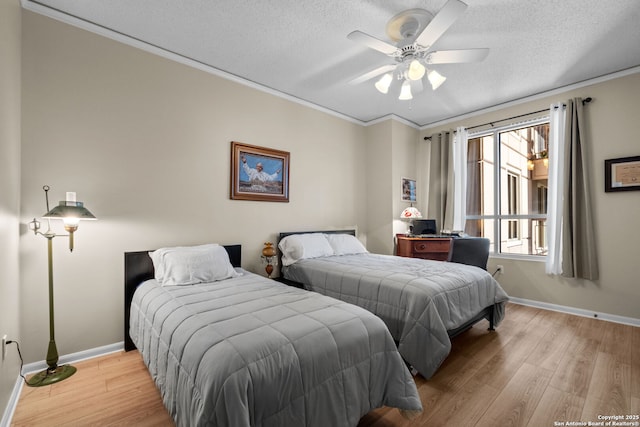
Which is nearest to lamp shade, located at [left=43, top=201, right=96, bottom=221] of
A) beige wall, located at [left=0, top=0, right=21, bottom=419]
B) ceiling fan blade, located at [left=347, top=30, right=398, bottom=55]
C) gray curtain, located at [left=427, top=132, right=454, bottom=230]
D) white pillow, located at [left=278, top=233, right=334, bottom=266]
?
beige wall, located at [left=0, top=0, right=21, bottom=419]

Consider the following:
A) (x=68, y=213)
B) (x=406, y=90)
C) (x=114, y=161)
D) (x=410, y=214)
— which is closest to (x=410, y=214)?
(x=410, y=214)

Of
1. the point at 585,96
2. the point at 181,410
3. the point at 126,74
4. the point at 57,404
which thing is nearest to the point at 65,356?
the point at 57,404

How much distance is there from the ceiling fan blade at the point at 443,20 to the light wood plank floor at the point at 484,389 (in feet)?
8.07

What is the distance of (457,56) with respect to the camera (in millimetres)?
2301

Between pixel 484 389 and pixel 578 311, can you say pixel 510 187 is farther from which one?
pixel 484 389

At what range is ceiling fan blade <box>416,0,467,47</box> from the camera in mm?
1732

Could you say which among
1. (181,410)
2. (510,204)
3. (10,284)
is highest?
(510,204)

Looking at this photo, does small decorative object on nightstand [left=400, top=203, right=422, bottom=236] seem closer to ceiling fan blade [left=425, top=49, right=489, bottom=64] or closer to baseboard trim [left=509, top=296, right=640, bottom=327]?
baseboard trim [left=509, top=296, right=640, bottom=327]

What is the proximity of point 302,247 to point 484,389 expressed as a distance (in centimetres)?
214

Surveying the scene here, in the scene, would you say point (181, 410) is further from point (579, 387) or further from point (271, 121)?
point (271, 121)

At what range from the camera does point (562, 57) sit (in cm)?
291

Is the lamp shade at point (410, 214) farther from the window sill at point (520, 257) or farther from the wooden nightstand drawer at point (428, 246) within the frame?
the window sill at point (520, 257)

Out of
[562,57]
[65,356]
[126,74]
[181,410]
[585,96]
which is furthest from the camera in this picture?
[585,96]

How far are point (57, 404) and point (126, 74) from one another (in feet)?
8.56
